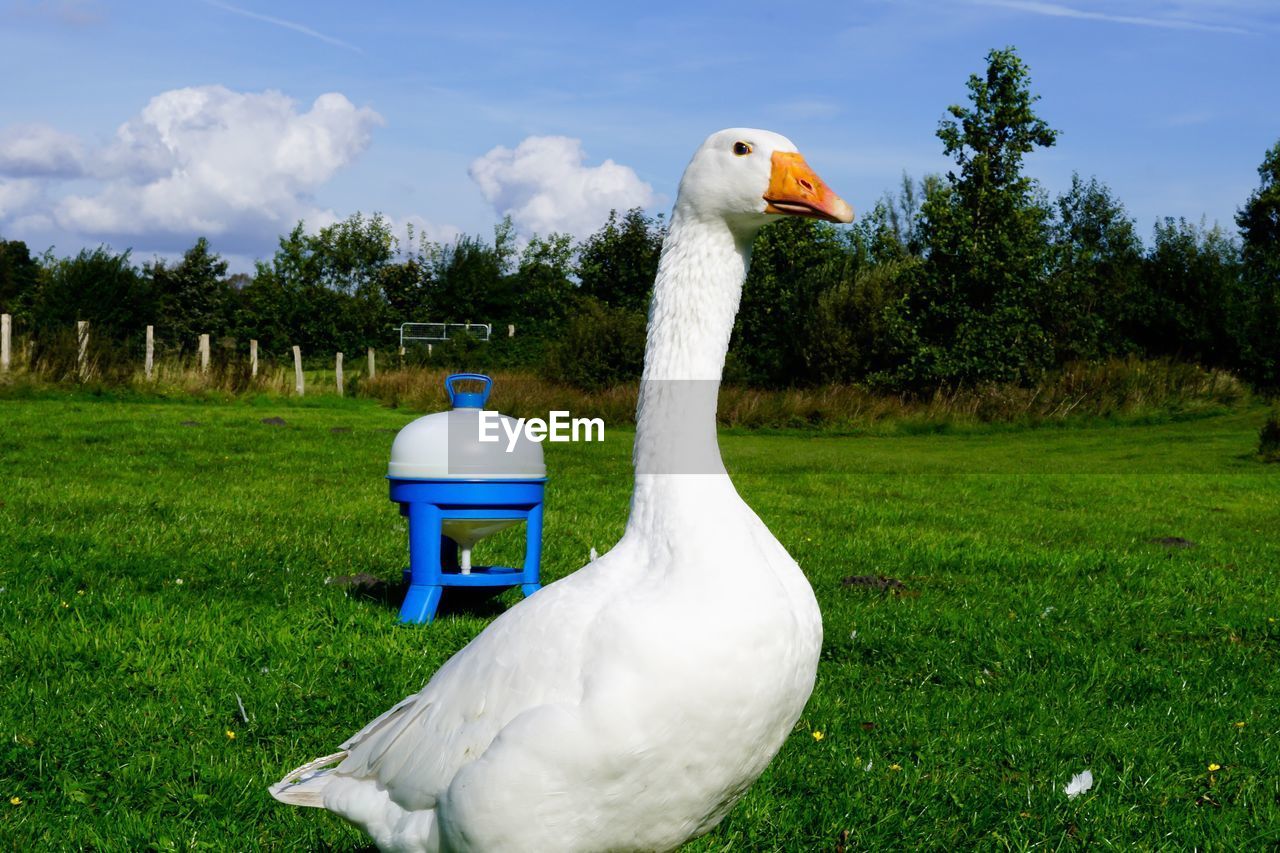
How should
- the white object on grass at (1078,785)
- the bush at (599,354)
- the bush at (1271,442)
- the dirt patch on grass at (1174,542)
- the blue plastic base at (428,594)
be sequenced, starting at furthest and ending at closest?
the bush at (599,354) < the bush at (1271,442) < the dirt patch on grass at (1174,542) < the blue plastic base at (428,594) < the white object on grass at (1078,785)

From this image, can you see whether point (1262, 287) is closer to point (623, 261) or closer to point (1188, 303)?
point (1188, 303)

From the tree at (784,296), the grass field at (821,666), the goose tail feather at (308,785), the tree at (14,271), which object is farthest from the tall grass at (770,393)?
the tree at (14,271)

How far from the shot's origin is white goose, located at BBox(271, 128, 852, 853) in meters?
2.69

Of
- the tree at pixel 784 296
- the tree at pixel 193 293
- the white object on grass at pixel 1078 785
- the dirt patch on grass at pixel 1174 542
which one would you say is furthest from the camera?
the tree at pixel 193 293

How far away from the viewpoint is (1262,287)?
44438 mm

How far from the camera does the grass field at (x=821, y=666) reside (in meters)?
4.21

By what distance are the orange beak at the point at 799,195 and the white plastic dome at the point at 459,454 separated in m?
3.56

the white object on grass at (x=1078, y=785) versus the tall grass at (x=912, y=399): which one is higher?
the tall grass at (x=912, y=399)

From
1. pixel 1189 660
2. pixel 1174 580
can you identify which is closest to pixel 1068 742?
pixel 1189 660

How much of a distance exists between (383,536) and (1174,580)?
6535 mm

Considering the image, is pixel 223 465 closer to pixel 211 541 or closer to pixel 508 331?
pixel 211 541

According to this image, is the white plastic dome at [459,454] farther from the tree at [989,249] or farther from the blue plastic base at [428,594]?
the tree at [989,249]

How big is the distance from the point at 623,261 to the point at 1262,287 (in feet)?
86.2

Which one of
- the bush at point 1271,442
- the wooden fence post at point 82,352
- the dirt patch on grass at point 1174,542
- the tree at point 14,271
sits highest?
the tree at point 14,271
